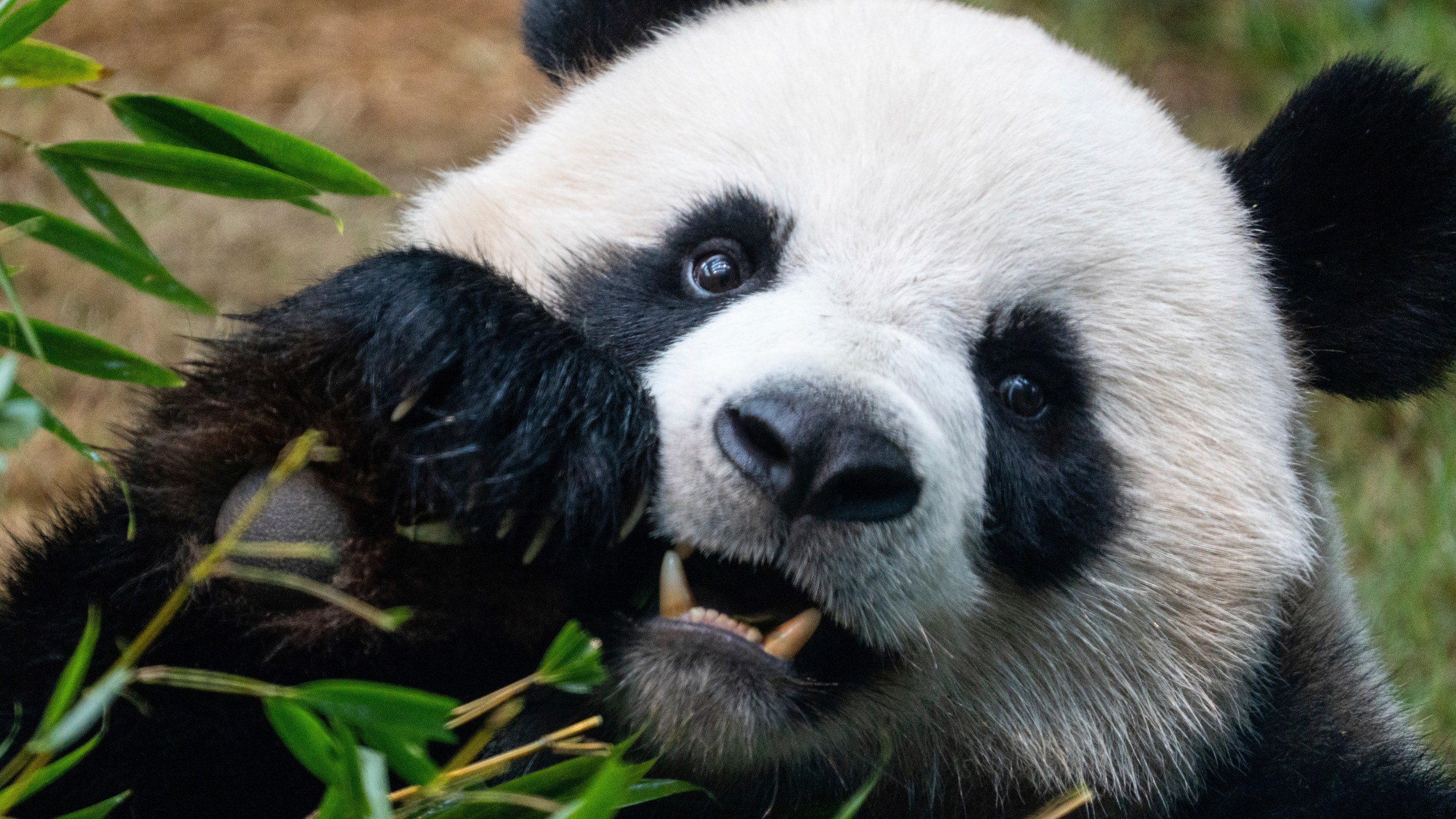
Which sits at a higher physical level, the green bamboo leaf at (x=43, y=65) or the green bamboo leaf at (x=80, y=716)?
the green bamboo leaf at (x=43, y=65)

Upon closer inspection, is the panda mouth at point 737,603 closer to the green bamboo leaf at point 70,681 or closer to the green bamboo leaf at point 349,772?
the green bamboo leaf at point 349,772

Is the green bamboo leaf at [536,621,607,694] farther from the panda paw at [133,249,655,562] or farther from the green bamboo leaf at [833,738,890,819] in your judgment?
the green bamboo leaf at [833,738,890,819]

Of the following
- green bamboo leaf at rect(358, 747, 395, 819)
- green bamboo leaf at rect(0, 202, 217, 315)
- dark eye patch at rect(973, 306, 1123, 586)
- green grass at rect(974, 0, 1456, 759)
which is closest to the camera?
green bamboo leaf at rect(358, 747, 395, 819)

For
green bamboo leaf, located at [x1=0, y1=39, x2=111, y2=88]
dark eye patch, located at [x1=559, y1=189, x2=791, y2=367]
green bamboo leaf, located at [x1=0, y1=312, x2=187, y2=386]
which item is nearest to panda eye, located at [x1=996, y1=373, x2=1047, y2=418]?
dark eye patch, located at [x1=559, y1=189, x2=791, y2=367]

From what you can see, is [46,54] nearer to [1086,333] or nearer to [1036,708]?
[1086,333]

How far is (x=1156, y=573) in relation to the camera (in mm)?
2170

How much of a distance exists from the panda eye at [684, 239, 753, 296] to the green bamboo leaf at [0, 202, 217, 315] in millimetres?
800

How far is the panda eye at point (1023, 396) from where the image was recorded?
2154mm

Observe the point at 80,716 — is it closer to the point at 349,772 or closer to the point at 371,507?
the point at 349,772

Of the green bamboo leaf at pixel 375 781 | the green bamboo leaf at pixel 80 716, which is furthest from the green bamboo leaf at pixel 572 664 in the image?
the green bamboo leaf at pixel 80 716

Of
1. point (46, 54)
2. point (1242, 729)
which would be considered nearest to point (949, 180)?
point (1242, 729)

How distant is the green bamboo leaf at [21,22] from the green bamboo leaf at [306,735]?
2.66 feet

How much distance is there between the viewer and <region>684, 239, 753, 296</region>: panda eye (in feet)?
7.23

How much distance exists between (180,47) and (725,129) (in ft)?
15.0
